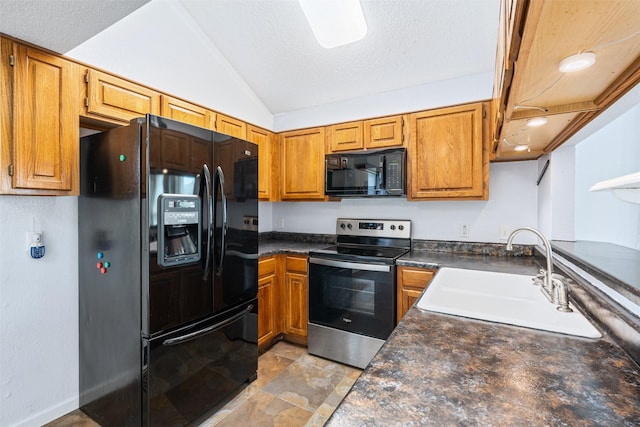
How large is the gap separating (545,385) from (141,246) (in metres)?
1.63

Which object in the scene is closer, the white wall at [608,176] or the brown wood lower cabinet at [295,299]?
the white wall at [608,176]

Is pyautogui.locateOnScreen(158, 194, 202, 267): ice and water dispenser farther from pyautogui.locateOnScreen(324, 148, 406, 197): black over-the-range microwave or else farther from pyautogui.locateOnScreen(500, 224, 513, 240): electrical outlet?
pyautogui.locateOnScreen(500, 224, 513, 240): electrical outlet

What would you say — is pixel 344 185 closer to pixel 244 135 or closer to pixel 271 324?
pixel 244 135

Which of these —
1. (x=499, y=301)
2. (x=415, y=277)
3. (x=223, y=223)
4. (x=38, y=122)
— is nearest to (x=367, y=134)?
(x=415, y=277)

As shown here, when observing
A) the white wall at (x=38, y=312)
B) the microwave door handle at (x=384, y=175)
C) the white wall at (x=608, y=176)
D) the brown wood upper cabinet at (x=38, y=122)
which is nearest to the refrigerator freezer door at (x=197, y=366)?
the white wall at (x=38, y=312)

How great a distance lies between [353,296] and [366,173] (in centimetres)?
103

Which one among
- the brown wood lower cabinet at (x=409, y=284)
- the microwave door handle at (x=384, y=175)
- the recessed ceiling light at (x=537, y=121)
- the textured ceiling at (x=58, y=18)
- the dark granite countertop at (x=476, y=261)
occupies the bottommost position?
the brown wood lower cabinet at (x=409, y=284)

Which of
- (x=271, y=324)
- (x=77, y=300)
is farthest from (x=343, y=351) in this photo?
(x=77, y=300)

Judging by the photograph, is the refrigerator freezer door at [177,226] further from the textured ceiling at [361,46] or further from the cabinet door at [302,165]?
the cabinet door at [302,165]

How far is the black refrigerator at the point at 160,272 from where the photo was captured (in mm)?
1492

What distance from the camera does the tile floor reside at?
1.77 m

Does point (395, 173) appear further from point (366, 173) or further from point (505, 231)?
point (505, 231)

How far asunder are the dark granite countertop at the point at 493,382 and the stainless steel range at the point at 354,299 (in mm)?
1288

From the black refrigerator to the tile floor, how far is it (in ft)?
0.32
